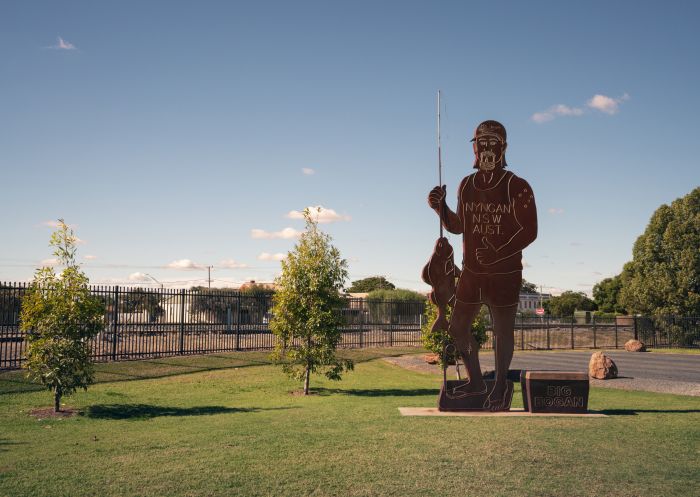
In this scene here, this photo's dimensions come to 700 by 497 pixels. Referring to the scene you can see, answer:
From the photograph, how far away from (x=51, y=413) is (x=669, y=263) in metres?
40.3

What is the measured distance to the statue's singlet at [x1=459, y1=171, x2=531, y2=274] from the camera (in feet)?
42.7

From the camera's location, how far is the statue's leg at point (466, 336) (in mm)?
12922

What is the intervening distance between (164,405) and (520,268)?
8.31m

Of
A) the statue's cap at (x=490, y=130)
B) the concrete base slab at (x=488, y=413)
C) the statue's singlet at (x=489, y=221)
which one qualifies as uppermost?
the statue's cap at (x=490, y=130)

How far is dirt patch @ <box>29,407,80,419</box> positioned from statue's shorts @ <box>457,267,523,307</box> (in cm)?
823

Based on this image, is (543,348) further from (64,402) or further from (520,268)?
(64,402)

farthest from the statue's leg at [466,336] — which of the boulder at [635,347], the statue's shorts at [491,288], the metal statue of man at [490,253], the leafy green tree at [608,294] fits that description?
the leafy green tree at [608,294]

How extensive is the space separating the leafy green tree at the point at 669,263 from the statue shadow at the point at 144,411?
3533 centimetres

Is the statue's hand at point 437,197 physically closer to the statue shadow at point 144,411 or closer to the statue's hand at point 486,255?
the statue's hand at point 486,255

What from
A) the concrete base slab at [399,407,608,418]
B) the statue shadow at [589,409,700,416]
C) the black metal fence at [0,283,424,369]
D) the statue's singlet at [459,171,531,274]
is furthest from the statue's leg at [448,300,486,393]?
the black metal fence at [0,283,424,369]

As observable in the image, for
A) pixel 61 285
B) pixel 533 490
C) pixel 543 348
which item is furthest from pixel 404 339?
pixel 533 490

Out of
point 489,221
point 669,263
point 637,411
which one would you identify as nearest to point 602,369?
point 637,411

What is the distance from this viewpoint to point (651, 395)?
54.2ft

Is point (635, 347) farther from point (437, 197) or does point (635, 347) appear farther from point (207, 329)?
point (437, 197)
